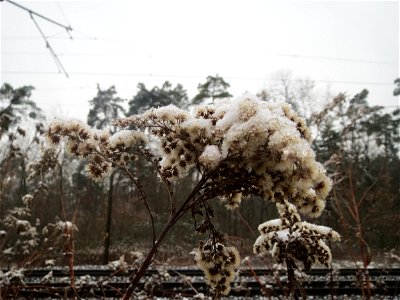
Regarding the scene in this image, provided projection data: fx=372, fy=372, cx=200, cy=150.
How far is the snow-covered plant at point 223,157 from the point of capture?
174cm

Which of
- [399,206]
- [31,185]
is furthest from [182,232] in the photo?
[399,206]

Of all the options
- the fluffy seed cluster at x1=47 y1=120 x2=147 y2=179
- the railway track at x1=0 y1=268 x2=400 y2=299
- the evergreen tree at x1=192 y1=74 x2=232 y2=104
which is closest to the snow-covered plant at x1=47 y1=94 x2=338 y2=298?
the fluffy seed cluster at x1=47 y1=120 x2=147 y2=179

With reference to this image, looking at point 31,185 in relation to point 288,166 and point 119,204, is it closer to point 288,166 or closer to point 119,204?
point 119,204

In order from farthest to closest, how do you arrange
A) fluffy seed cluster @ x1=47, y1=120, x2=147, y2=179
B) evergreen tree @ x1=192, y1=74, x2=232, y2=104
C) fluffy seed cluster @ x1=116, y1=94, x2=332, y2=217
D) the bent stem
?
evergreen tree @ x1=192, y1=74, x2=232, y2=104 < fluffy seed cluster @ x1=47, y1=120, x2=147, y2=179 < the bent stem < fluffy seed cluster @ x1=116, y1=94, x2=332, y2=217

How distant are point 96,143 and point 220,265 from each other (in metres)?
1.06

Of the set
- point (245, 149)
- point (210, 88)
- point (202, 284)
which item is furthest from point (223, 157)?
point (210, 88)

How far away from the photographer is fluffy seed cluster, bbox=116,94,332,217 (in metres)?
1.70

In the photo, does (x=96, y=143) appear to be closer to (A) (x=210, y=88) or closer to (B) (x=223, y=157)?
(B) (x=223, y=157)

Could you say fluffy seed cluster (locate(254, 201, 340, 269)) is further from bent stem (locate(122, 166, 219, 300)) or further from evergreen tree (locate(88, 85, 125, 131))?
evergreen tree (locate(88, 85, 125, 131))

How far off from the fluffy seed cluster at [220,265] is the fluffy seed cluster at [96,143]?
0.77 meters

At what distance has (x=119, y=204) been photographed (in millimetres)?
30672

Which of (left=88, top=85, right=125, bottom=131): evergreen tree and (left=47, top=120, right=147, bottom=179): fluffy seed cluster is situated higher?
(left=88, top=85, right=125, bottom=131): evergreen tree

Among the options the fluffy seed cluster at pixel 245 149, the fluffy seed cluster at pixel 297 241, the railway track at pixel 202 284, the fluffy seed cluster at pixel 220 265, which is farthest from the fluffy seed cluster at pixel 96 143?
the railway track at pixel 202 284

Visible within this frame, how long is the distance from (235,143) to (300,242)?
120cm
